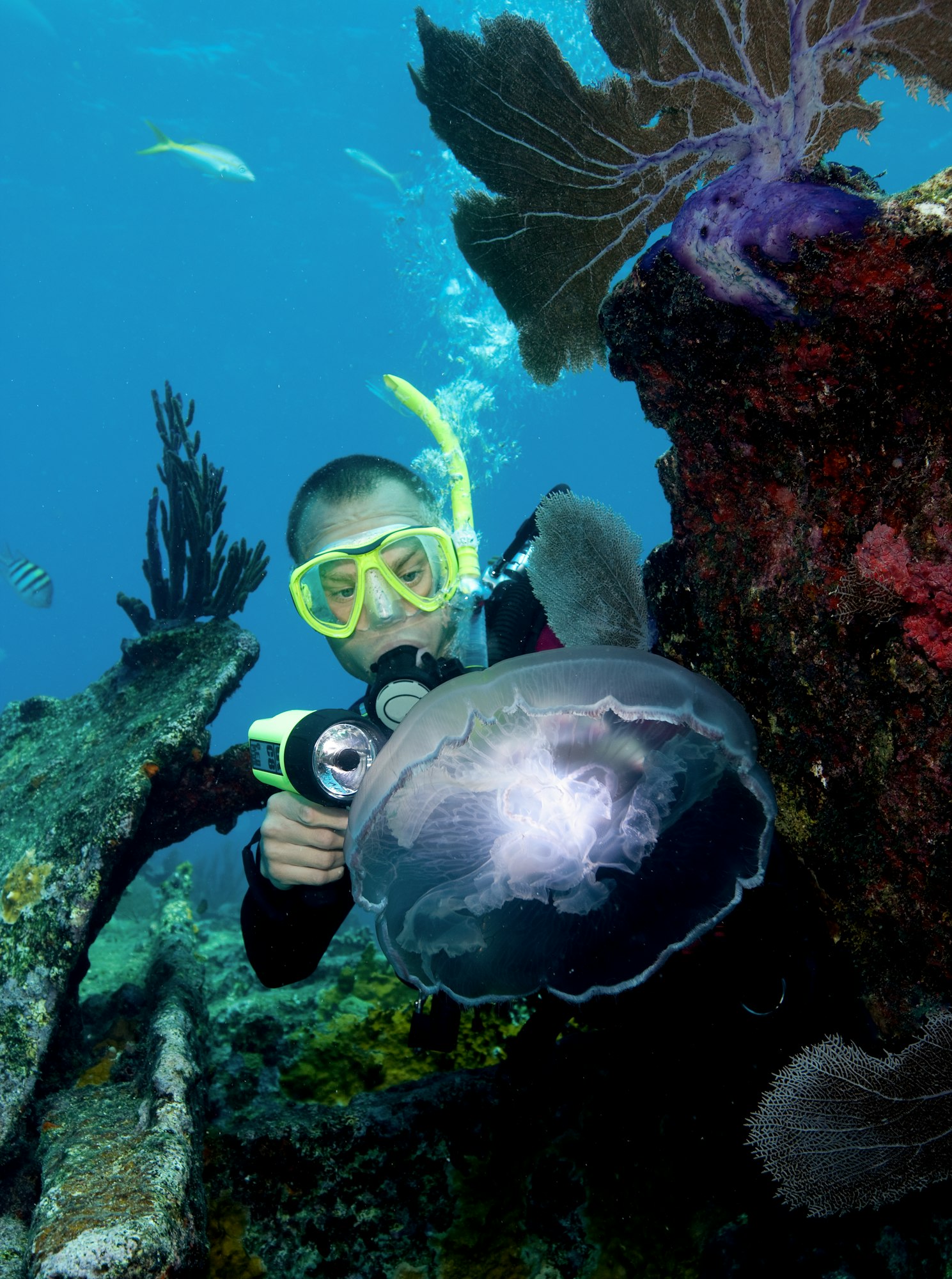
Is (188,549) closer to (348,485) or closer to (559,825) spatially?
(348,485)

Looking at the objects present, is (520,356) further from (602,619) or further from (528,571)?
(602,619)

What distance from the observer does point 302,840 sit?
7.63 ft

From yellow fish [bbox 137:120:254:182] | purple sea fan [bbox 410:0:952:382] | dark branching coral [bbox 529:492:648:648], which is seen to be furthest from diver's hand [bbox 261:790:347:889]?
yellow fish [bbox 137:120:254:182]

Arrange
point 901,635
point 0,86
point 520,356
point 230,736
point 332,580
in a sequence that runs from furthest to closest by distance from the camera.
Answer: point 230,736
point 0,86
point 332,580
point 520,356
point 901,635

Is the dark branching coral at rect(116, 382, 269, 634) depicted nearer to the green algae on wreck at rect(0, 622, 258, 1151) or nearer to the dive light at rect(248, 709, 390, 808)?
the green algae on wreck at rect(0, 622, 258, 1151)

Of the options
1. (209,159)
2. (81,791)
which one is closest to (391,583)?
(81,791)

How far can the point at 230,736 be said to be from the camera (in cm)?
7256

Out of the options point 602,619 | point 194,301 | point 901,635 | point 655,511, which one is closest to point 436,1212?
point 602,619

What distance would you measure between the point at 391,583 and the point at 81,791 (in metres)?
2.05

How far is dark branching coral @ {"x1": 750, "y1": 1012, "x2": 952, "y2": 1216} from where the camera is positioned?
1.56 m

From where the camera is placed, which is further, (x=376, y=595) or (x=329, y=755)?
(x=376, y=595)

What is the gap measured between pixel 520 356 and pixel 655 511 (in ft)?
314

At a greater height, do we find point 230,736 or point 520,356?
point 230,736

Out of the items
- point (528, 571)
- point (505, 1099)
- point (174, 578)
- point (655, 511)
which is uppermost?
point (655, 511)
